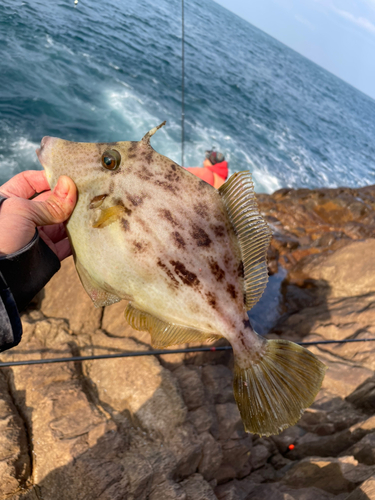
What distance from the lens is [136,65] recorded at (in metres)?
19.6

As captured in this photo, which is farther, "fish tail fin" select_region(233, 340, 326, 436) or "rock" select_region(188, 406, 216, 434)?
"rock" select_region(188, 406, 216, 434)

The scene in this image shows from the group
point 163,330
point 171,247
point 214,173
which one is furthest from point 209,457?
point 214,173

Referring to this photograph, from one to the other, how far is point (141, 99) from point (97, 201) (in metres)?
16.0

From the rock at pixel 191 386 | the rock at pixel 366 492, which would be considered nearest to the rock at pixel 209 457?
the rock at pixel 191 386

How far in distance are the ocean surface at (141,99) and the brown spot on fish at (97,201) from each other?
8.44 m

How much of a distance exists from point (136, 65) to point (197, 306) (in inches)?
831

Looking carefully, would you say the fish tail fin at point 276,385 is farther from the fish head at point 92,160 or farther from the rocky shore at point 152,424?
the rocky shore at point 152,424

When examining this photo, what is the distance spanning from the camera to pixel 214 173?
720 cm

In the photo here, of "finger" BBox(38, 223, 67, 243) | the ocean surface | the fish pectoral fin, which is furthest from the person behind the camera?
the ocean surface

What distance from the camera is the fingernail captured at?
1.89m

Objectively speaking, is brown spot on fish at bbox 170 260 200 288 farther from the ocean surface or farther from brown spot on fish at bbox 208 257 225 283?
the ocean surface

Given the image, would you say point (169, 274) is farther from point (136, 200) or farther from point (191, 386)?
point (191, 386)

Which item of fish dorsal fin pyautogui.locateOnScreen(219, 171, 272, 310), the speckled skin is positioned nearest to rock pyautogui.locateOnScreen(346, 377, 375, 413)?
the speckled skin

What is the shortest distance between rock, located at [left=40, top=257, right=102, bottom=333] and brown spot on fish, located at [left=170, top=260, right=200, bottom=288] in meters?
2.84
